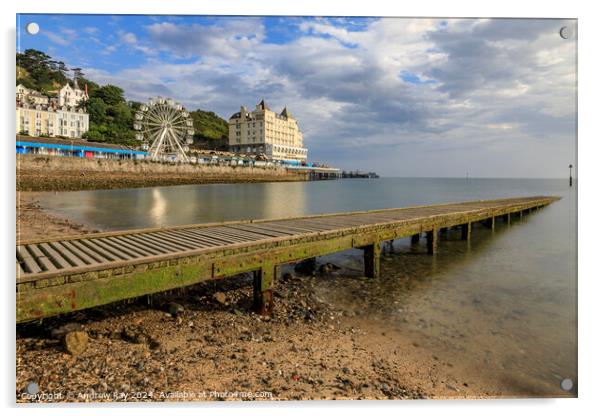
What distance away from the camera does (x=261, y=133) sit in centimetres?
11331

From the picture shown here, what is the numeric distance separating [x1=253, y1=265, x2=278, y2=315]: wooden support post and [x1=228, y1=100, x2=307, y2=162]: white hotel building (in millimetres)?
108692

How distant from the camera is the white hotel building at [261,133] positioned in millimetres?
113188

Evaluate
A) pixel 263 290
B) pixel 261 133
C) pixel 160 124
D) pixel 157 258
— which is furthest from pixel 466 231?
pixel 261 133

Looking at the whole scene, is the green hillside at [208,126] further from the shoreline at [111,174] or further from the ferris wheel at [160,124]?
the ferris wheel at [160,124]

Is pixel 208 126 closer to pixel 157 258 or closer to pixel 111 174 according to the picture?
pixel 111 174

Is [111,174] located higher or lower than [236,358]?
higher

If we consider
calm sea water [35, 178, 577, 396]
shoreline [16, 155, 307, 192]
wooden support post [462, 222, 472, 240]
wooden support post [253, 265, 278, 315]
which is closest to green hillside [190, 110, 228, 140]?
shoreline [16, 155, 307, 192]

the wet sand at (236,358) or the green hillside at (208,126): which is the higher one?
the green hillside at (208,126)

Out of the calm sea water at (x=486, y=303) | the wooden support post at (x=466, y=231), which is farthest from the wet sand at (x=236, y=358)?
the wooden support post at (x=466, y=231)

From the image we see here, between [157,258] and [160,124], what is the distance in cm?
5691

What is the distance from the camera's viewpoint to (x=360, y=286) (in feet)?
32.6

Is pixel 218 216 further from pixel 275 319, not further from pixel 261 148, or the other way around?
pixel 261 148

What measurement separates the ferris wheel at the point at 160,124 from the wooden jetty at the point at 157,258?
5163 centimetres
